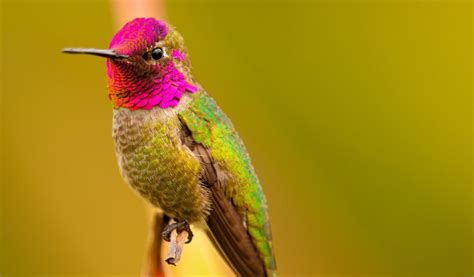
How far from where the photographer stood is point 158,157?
192 cm

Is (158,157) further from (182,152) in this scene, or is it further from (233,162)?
(233,162)

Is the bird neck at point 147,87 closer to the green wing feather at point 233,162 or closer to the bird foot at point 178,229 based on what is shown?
the green wing feather at point 233,162

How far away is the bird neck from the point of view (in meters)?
1.80

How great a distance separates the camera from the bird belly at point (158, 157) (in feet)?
6.31

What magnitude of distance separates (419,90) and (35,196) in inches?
54.3

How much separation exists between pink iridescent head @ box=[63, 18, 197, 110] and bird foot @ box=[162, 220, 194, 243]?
0.37 m

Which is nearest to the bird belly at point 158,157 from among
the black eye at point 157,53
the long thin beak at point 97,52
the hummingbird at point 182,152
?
the hummingbird at point 182,152

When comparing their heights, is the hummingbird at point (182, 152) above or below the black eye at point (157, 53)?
below

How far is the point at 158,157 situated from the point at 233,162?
0.23 m

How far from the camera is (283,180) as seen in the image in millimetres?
2627

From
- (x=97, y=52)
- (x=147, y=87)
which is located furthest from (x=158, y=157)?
(x=97, y=52)

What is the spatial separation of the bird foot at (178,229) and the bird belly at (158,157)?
0.07 metres

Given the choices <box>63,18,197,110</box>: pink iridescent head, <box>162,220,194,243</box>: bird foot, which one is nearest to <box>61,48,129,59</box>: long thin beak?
<box>63,18,197,110</box>: pink iridescent head

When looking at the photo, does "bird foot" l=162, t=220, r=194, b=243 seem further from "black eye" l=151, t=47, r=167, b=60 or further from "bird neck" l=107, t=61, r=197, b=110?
"black eye" l=151, t=47, r=167, b=60
